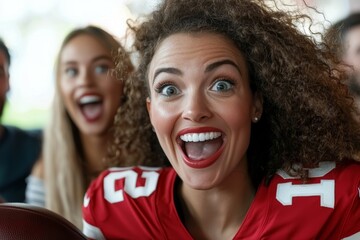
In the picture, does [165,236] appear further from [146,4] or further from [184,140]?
[146,4]

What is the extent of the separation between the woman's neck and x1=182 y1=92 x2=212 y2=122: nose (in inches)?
7.9

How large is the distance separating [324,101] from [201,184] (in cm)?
35

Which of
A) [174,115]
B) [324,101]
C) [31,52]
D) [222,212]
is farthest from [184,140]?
[31,52]

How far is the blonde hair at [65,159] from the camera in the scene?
209 cm

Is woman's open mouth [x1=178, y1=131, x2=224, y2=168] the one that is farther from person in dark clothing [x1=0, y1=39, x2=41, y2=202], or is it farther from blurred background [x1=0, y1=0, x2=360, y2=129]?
blurred background [x1=0, y1=0, x2=360, y2=129]

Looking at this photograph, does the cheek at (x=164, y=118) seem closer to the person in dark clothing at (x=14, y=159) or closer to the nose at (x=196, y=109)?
the nose at (x=196, y=109)

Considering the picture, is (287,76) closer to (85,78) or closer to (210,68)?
(210,68)

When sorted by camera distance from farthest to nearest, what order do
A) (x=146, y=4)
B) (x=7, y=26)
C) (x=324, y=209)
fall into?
(x=7, y=26) → (x=146, y=4) → (x=324, y=209)

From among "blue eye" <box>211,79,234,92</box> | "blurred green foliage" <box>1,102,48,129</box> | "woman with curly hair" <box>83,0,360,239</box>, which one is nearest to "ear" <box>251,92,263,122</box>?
"woman with curly hair" <box>83,0,360,239</box>

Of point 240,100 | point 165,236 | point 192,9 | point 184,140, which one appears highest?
point 192,9

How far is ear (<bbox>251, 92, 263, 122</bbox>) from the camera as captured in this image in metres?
1.41

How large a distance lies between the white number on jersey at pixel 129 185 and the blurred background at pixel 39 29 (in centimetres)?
236

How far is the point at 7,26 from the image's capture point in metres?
3.85

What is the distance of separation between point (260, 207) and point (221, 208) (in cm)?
10
